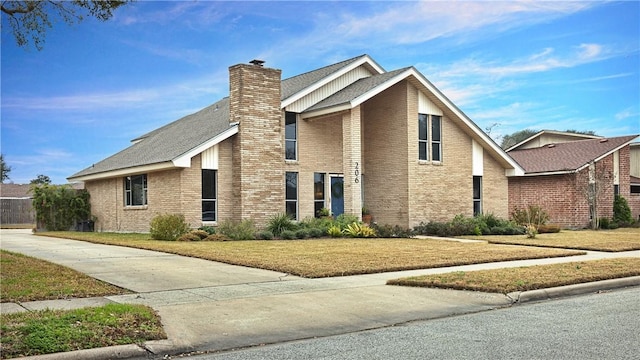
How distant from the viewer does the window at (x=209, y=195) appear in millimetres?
24500

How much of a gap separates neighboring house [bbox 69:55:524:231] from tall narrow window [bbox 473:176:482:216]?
0.05m

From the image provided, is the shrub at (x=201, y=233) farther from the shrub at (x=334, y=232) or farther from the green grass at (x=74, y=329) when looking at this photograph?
the green grass at (x=74, y=329)

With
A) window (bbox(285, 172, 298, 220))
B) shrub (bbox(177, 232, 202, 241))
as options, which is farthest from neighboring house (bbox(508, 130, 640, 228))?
shrub (bbox(177, 232, 202, 241))

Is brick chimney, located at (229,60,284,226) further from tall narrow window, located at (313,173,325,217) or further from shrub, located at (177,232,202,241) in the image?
shrub, located at (177,232,202,241)

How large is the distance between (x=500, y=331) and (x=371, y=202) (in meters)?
20.5

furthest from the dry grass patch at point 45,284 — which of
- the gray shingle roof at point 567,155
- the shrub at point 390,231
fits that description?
the gray shingle roof at point 567,155

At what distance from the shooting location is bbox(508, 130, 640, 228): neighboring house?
31812 mm

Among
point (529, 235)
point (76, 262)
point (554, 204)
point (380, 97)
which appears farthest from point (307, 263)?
point (554, 204)

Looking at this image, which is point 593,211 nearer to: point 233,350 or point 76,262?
point 76,262

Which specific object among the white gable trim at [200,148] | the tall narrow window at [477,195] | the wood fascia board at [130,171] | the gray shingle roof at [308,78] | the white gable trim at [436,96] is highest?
the gray shingle roof at [308,78]

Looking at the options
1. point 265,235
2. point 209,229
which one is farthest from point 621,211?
point 209,229

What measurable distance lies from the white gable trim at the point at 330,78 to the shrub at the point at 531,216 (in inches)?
380

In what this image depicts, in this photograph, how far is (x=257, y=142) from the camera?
2500 cm

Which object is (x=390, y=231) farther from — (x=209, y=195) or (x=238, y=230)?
(x=209, y=195)
